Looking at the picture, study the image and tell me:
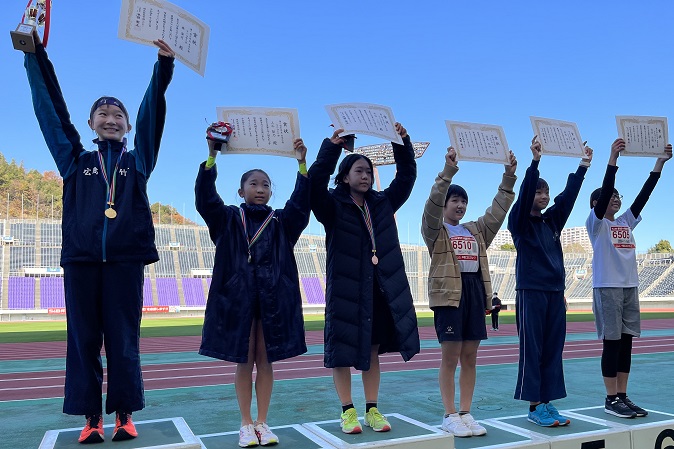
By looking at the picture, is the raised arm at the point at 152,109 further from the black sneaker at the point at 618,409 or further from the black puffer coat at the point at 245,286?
the black sneaker at the point at 618,409

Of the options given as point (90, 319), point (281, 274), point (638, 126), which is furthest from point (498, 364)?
point (90, 319)

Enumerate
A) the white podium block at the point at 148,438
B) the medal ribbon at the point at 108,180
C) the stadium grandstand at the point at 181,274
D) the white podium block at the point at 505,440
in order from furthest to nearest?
the stadium grandstand at the point at 181,274, the white podium block at the point at 505,440, the medal ribbon at the point at 108,180, the white podium block at the point at 148,438

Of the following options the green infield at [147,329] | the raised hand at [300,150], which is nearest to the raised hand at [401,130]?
the raised hand at [300,150]

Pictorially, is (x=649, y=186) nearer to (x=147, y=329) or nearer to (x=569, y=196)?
(x=569, y=196)

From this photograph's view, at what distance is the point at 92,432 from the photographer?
2.66m

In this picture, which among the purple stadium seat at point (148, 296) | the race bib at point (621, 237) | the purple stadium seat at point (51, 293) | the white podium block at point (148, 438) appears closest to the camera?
the white podium block at point (148, 438)

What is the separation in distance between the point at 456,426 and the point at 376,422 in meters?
0.57

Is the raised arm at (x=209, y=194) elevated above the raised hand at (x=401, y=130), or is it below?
below

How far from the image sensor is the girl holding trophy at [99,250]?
2707mm

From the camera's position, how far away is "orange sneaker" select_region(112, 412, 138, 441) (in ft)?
8.80

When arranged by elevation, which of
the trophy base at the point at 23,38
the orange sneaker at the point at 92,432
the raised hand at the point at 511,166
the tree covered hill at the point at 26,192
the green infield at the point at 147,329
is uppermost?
the tree covered hill at the point at 26,192

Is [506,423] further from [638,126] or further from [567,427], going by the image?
[638,126]

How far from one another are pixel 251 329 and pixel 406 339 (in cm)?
89

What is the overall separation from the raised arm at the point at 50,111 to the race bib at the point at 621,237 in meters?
3.67
